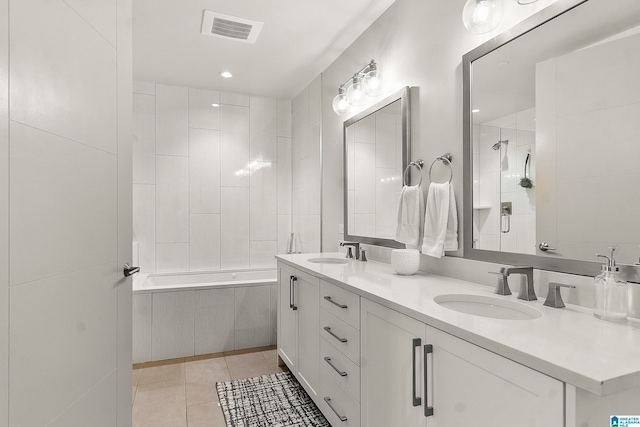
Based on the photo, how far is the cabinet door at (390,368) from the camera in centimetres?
119

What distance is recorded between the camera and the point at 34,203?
3.33 feet

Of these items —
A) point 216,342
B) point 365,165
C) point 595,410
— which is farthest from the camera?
point 216,342

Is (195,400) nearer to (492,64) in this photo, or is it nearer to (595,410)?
(595,410)

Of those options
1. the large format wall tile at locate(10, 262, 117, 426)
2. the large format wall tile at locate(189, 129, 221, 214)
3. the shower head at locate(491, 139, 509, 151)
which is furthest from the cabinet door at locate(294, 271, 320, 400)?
the large format wall tile at locate(189, 129, 221, 214)

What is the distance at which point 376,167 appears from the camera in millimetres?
2463

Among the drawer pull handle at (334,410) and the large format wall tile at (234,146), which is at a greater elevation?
the large format wall tile at (234,146)

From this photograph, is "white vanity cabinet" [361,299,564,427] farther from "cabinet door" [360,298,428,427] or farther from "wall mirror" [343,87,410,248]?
"wall mirror" [343,87,410,248]

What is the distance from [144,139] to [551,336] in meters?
3.86

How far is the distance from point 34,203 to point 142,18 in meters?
1.96

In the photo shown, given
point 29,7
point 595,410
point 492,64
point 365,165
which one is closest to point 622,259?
point 595,410

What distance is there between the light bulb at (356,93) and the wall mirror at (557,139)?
3.01 ft

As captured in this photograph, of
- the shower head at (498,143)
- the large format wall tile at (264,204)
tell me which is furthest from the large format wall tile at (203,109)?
the shower head at (498,143)

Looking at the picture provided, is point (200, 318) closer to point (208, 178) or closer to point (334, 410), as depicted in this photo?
point (208, 178)

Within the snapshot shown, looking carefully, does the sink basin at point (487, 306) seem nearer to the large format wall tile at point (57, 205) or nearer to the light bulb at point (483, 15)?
the light bulb at point (483, 15)
